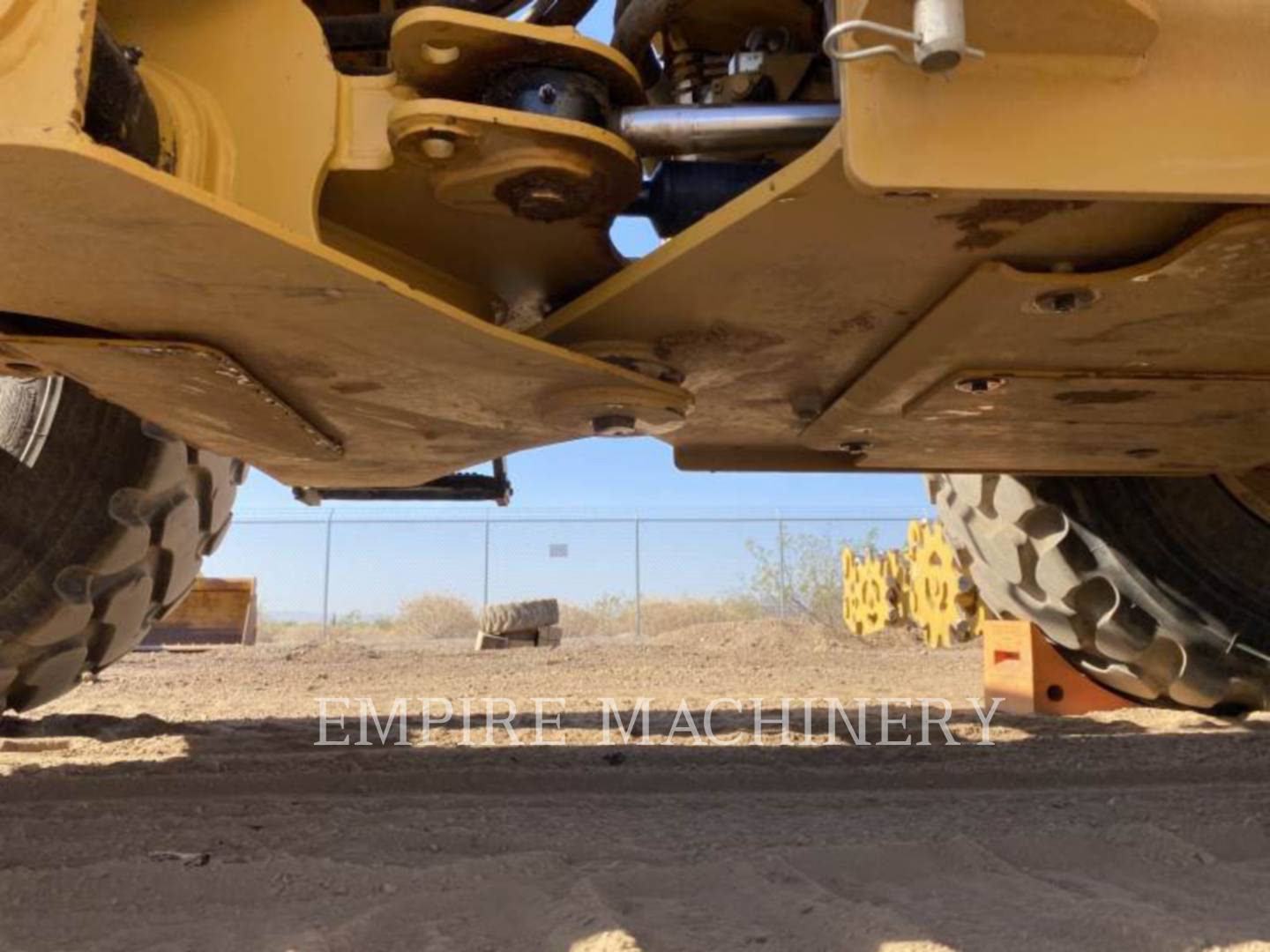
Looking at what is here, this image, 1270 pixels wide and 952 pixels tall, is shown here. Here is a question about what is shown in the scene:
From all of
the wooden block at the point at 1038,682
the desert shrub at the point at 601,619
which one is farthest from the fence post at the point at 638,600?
the wooden block at the point at 1038,682

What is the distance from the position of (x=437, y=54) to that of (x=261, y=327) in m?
0.40

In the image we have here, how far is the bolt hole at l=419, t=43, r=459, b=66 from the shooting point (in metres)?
1.39

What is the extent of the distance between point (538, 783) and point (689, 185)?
1596 mm

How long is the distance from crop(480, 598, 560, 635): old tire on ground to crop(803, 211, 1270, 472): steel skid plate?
8.81 m

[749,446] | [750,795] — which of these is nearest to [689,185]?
[749,446]

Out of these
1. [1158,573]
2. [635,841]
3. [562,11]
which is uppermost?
[562,11]

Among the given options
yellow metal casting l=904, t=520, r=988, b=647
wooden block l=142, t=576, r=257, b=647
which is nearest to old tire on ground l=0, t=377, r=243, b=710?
yellow metal casting l=904, t=520, r=988, b=647

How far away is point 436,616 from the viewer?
23.7m

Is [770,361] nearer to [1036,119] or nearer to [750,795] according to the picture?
[1036,119]

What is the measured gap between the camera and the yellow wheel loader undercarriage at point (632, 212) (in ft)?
3.90

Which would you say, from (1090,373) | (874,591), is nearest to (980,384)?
(1090,373)

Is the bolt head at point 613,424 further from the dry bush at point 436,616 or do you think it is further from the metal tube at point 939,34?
the dry bush at point 436,616

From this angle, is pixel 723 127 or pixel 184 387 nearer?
pixel 723 127

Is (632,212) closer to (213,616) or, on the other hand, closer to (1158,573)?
(1158,573)
